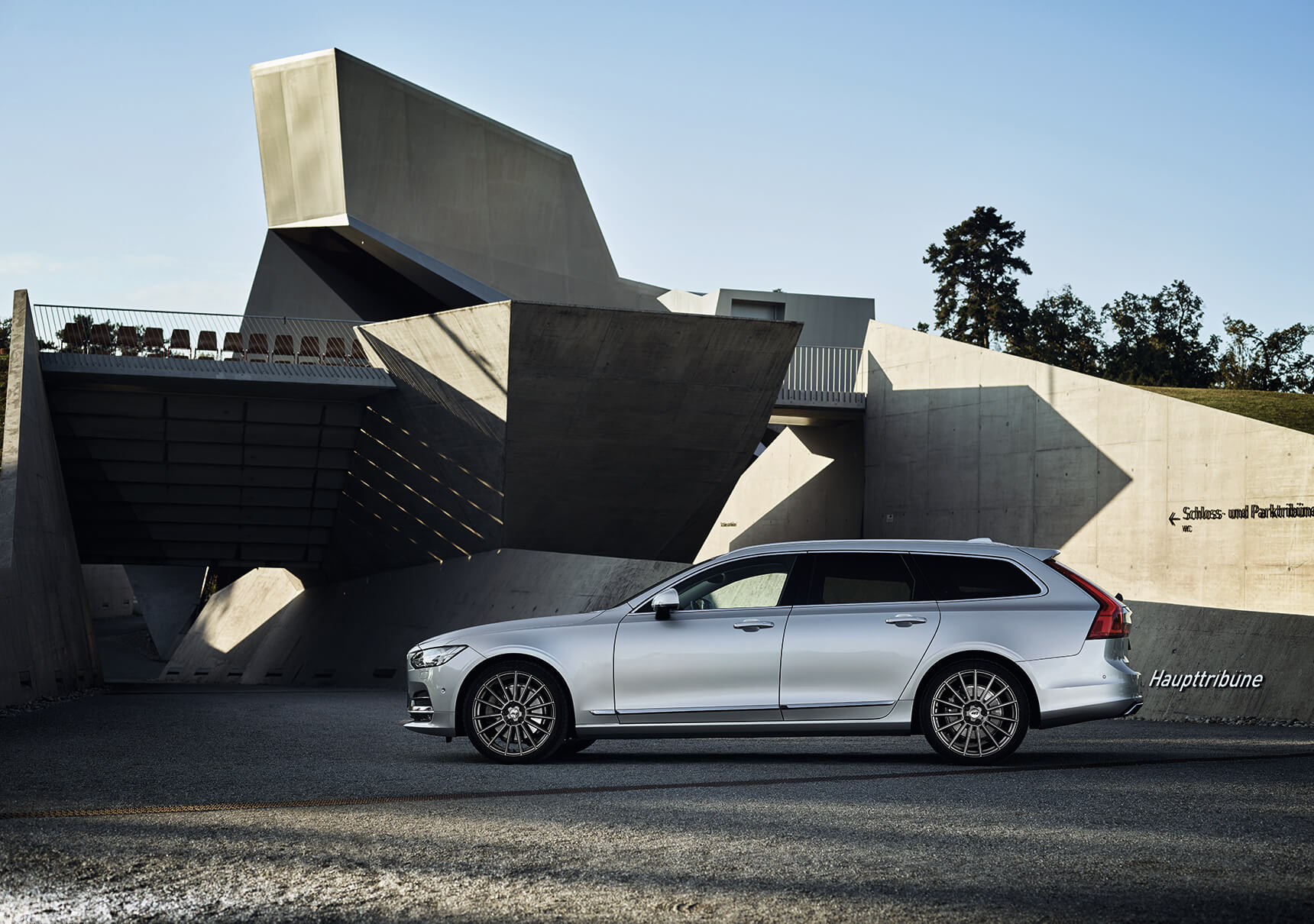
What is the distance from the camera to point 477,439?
3009cm

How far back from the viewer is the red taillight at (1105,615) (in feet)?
28.5

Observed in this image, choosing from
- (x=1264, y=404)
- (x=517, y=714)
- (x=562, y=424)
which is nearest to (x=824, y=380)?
(x=562, y=424)

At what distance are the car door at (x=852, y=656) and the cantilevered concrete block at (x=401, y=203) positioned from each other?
32.8 m

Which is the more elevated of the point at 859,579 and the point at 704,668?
the point at 859,579

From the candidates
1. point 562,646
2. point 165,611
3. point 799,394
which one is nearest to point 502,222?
point 799,394

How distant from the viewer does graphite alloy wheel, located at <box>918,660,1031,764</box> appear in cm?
871

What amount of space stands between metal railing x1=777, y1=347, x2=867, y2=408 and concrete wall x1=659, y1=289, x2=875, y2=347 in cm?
1942

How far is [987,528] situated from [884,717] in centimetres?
2689

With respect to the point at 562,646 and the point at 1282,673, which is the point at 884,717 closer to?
the point at 562,646

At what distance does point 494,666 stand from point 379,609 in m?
27.0

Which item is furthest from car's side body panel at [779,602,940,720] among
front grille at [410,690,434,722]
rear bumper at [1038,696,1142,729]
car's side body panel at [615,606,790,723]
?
front grille at [410,690,434,722]

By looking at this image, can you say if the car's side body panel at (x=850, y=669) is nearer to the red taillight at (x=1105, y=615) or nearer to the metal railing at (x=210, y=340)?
the red taillight at (x=1105, y=615)

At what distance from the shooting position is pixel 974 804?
265 inches

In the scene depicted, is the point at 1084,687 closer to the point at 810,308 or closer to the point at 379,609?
the point at 379,609
